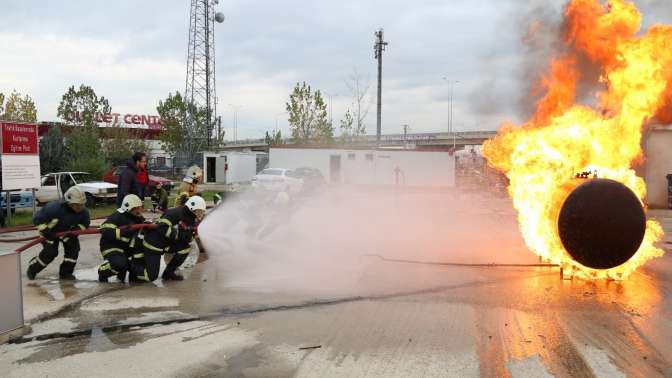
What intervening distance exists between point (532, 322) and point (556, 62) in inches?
230

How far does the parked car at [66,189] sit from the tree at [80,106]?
64.5 feet

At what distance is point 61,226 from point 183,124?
125 feet

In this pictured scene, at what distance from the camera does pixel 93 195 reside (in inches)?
750

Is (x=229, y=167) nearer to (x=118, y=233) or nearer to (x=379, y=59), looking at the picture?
(x=379, y=59)

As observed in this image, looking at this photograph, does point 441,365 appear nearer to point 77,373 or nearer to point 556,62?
point 77,373

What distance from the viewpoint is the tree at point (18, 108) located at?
129ft

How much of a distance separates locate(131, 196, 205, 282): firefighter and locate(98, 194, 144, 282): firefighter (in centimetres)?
23

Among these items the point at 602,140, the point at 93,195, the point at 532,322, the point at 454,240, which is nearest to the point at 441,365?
the point at 532,322

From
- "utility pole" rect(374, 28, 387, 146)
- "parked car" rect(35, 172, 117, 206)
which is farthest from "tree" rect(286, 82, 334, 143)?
"parked car" rect(35, 172, 117, 206)

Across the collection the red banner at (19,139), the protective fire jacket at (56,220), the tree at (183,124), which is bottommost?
the protective fire jacket at (56,220)

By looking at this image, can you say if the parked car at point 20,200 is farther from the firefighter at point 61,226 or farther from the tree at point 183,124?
the tree at point 183,124

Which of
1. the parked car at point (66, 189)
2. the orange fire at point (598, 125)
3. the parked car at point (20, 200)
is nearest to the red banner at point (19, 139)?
the parked car at point (20, 200)

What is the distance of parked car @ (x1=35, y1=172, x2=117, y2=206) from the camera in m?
19.1

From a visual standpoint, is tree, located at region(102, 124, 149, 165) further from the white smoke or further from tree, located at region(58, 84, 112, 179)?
the white smoke
